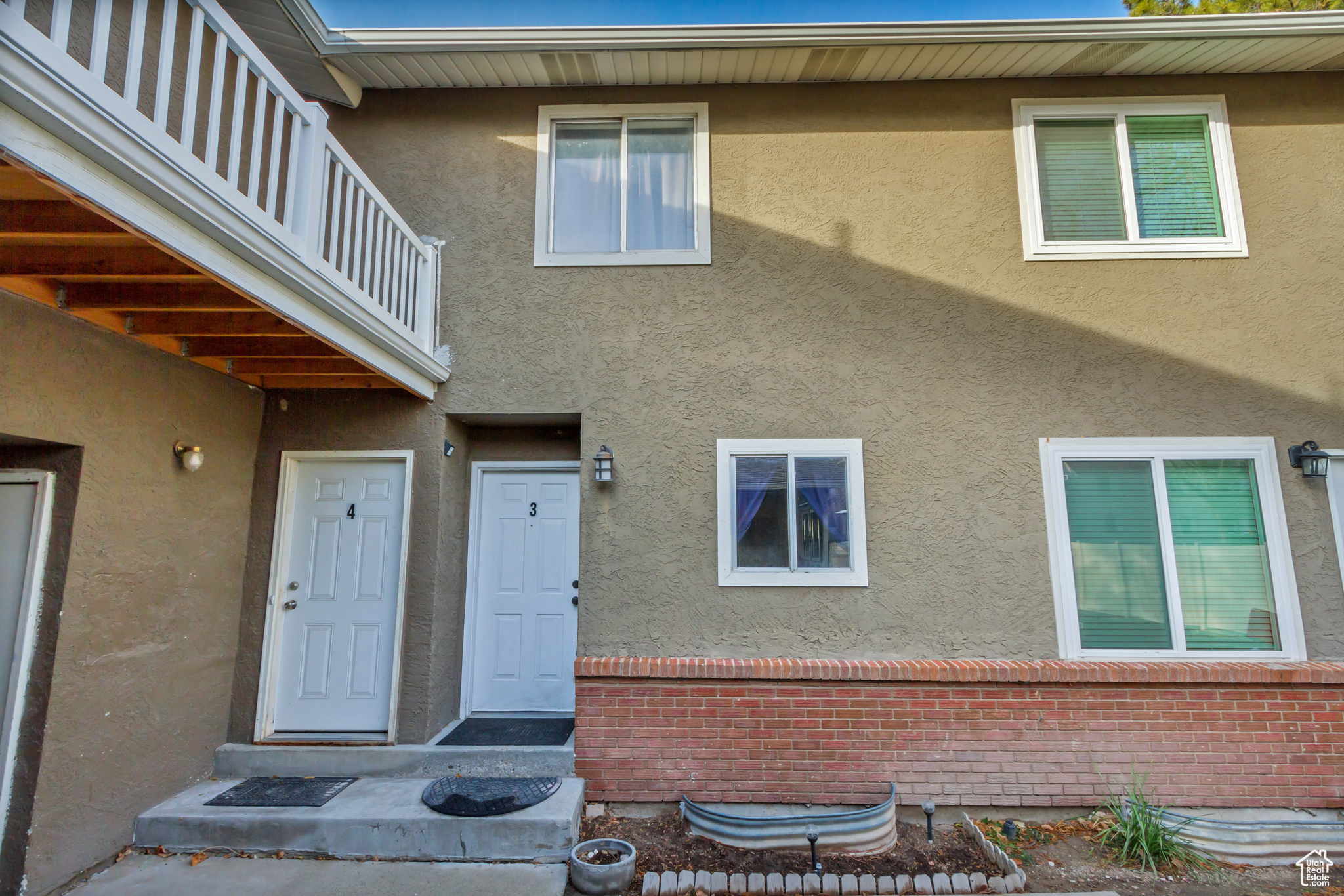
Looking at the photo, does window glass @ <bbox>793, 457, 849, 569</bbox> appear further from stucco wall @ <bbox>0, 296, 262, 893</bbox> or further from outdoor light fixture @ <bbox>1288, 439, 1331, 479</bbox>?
stucco wall @ <bbox>0, 296, 262, 893</bbox>

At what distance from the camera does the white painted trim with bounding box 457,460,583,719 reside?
5.37m

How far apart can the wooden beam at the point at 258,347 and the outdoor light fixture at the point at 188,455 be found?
630mm

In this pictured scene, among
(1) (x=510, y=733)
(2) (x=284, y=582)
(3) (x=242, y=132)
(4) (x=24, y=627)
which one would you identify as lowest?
(1) (x=510, y=733)

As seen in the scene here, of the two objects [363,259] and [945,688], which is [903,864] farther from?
[363,259]

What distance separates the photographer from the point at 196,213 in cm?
271

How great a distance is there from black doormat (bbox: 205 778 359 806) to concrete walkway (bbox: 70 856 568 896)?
328mm

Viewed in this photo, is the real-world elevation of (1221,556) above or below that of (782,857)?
above

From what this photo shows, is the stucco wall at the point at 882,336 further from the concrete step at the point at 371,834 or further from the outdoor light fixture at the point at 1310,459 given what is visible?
the concrete step at the point at 371,834

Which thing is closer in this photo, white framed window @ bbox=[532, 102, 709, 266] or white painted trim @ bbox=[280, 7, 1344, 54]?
white painted trim @ bbox=[280, 7, 1344, 54]

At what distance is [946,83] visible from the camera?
5324mm

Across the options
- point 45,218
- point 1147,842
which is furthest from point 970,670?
point 45,218

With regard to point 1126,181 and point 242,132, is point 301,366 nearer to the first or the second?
point 242,132

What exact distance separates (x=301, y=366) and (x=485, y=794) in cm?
330

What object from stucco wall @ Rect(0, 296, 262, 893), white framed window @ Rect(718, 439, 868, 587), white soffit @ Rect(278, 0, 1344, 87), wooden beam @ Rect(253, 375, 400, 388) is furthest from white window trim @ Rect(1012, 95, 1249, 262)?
stucco wall @ Rect(0, 296, 262, 893)
